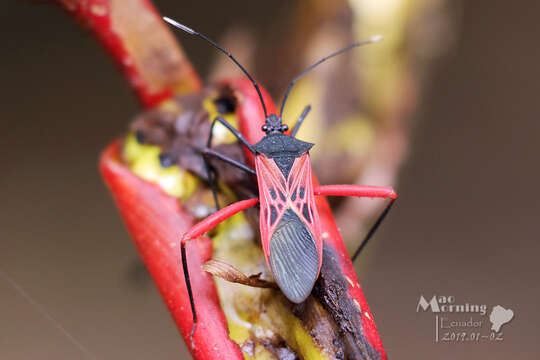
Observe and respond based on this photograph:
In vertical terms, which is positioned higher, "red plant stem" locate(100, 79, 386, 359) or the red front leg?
the red front leg

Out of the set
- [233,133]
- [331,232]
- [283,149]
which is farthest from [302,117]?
[331,232]

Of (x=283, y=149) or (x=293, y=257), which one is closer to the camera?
(x=293, y=257)

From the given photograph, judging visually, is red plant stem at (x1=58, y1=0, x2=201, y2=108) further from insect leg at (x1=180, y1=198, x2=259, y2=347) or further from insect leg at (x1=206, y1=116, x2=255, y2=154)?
insect leg at (x1=180, y1=198, x2=259, y2=347)

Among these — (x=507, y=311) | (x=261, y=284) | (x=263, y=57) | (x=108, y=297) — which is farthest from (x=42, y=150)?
(x=507, y=311)

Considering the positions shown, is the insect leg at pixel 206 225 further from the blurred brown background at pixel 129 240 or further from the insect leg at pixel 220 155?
the blurred brown background at pixel 129 240

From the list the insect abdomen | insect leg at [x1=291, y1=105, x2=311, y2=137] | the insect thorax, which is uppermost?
insect leg at [x1=291, y1=105, x2=311, y2=137]

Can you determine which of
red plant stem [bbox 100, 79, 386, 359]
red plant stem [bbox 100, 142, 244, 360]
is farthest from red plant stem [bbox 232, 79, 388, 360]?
red plant stem [bbox 100, 142, 244, 360]

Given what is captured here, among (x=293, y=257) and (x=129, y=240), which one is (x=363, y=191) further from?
(x=129, y=240)
